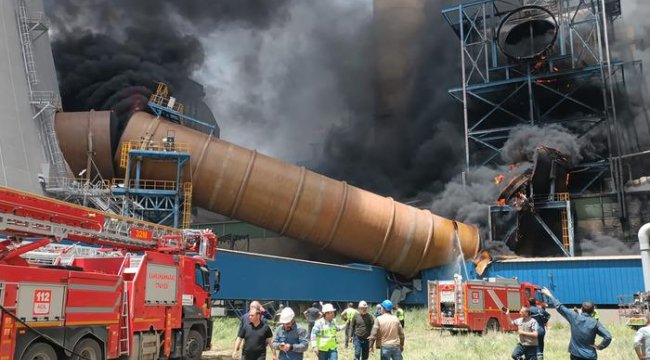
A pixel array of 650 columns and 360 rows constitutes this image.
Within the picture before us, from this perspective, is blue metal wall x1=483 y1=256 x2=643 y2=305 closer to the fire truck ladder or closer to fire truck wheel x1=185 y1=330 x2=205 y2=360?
the fire truck ladder

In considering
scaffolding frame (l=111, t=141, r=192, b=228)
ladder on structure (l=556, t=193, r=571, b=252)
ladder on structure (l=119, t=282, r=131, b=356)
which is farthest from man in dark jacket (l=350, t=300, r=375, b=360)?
ladder on structure (l=556, t=193, r=571, b=252)

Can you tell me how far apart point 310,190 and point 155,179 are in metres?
7.06

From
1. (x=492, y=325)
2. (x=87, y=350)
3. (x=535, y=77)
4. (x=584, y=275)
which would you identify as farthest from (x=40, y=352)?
(x=535, y=77)

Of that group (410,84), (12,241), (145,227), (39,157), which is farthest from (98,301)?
(410,84)

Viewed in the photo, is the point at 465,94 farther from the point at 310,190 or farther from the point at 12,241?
the point at 12,241

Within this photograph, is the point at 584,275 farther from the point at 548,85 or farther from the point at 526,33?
the point at 526,33

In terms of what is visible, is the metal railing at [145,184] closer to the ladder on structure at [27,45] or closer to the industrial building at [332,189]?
the industrial building at [332,189]

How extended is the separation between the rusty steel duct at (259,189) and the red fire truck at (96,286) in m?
10.9

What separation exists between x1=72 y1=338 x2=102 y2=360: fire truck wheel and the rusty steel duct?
15.3 metres

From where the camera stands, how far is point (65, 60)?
31859mm

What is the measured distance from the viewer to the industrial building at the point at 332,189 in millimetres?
23500

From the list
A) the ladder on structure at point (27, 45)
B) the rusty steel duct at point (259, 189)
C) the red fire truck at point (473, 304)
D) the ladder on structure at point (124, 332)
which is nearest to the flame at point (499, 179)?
the rusty steel duct at point (259, 189)

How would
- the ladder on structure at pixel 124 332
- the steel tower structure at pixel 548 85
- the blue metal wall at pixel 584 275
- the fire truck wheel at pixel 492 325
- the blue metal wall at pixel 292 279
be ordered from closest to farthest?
the ladder on structure at pixel 124 332, the fire truck wheel at pixel 492 325, the blue metal wall at pixel 292 279, the blue metal wall at pixel 584 275, the steel tower structure at pixel 548 85

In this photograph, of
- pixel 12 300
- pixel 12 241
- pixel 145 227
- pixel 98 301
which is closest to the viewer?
pixel 12 300
